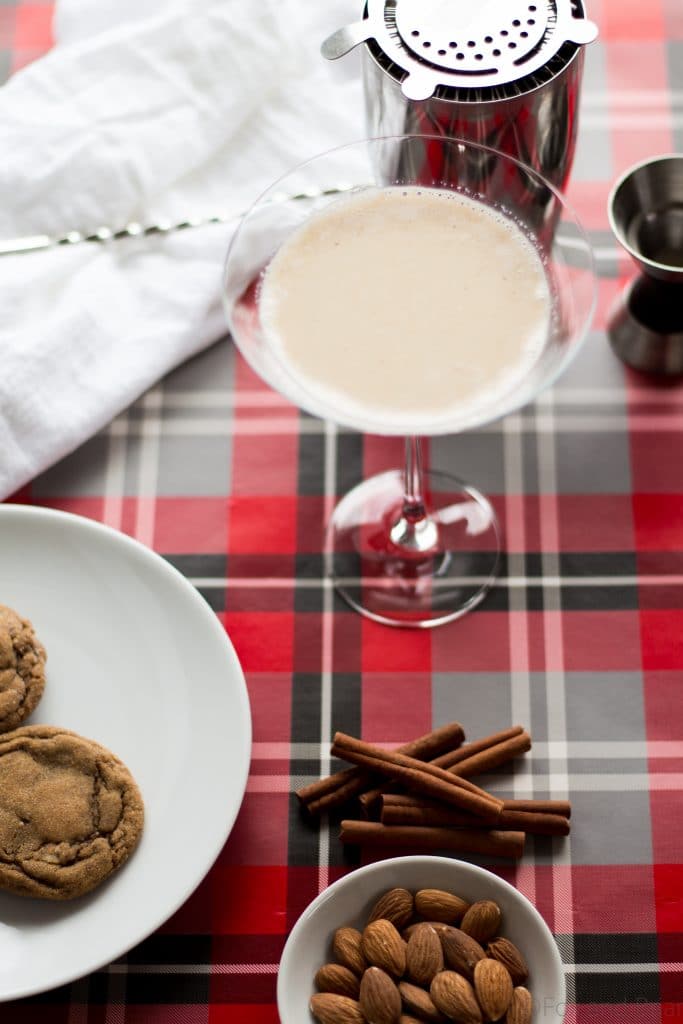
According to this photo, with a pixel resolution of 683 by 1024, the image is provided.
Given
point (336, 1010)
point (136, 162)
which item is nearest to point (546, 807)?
point (336, 1010)

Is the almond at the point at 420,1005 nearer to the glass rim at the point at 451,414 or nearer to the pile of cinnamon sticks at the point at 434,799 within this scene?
the pile of cinnamon sticks at the point at 434,799

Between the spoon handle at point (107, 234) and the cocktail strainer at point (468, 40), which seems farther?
the spoon handle at point (107, 234)

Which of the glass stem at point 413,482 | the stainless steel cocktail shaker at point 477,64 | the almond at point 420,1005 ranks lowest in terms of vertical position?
the almond at point 420,1005

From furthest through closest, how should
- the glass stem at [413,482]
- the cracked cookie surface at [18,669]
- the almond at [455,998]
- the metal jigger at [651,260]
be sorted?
the metal jigger at [651,260]
the glass stem at [413,482]
the cracked cookie surface at [18,669]
the almond at [455,998]

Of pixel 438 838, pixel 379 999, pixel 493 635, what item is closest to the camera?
pixel 379 999

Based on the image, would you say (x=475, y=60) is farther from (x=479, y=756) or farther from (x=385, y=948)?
(x=385, y=948)

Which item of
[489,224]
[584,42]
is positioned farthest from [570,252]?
[584,42]

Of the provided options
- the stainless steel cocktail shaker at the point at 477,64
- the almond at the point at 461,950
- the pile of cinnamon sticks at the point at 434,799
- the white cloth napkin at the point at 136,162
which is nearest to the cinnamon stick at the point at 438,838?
the pile of cinnamon sticks at the point at 434,799
